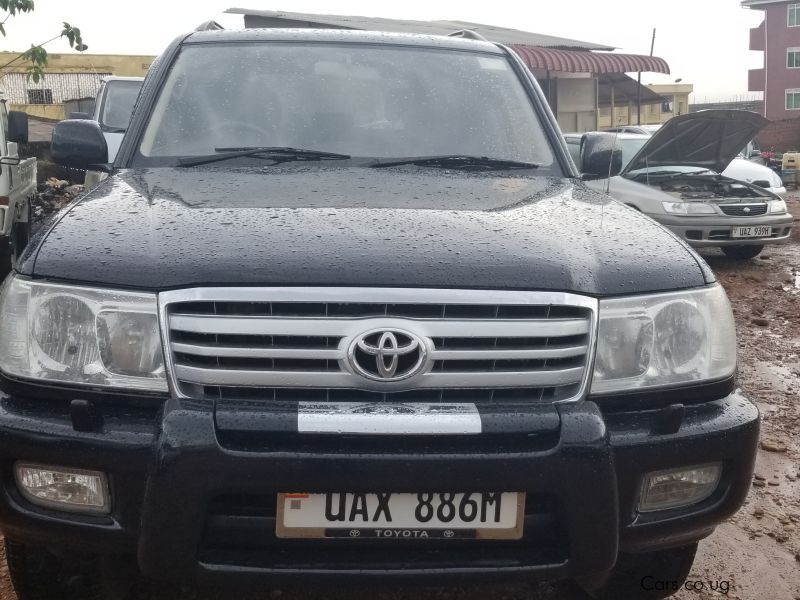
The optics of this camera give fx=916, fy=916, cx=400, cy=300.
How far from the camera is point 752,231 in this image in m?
9.70

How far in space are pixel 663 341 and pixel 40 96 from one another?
3010 cm

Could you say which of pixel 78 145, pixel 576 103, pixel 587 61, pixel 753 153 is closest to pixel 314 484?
pixel 78 145

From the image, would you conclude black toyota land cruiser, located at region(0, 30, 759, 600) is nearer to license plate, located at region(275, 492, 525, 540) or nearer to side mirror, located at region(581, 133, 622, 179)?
license plate, located at region(275, 492, 525, 540)

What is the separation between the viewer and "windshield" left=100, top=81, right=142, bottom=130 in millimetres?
11094

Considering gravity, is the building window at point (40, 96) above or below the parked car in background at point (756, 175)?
above

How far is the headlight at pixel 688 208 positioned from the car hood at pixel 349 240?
7.04 meters

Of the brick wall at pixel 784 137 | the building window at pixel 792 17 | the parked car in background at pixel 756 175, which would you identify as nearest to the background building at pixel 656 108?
the brick wall at pixel 784 137

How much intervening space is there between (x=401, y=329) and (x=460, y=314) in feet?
0.46

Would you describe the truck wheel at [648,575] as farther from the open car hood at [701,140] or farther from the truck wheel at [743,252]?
the truck wheel at [743,252]

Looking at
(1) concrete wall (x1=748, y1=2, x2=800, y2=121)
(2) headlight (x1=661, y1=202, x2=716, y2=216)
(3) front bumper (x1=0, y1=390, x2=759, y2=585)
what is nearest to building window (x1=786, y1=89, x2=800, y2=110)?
(1) concrete wall (x1=748, y1=2, x2=800, y2=121)

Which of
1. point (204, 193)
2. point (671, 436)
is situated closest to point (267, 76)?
point (204, 193)

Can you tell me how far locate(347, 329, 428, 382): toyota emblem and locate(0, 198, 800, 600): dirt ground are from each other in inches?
23.0

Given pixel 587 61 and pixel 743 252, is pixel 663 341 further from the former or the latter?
pixel 587 61

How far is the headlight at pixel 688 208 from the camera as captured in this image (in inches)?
372
